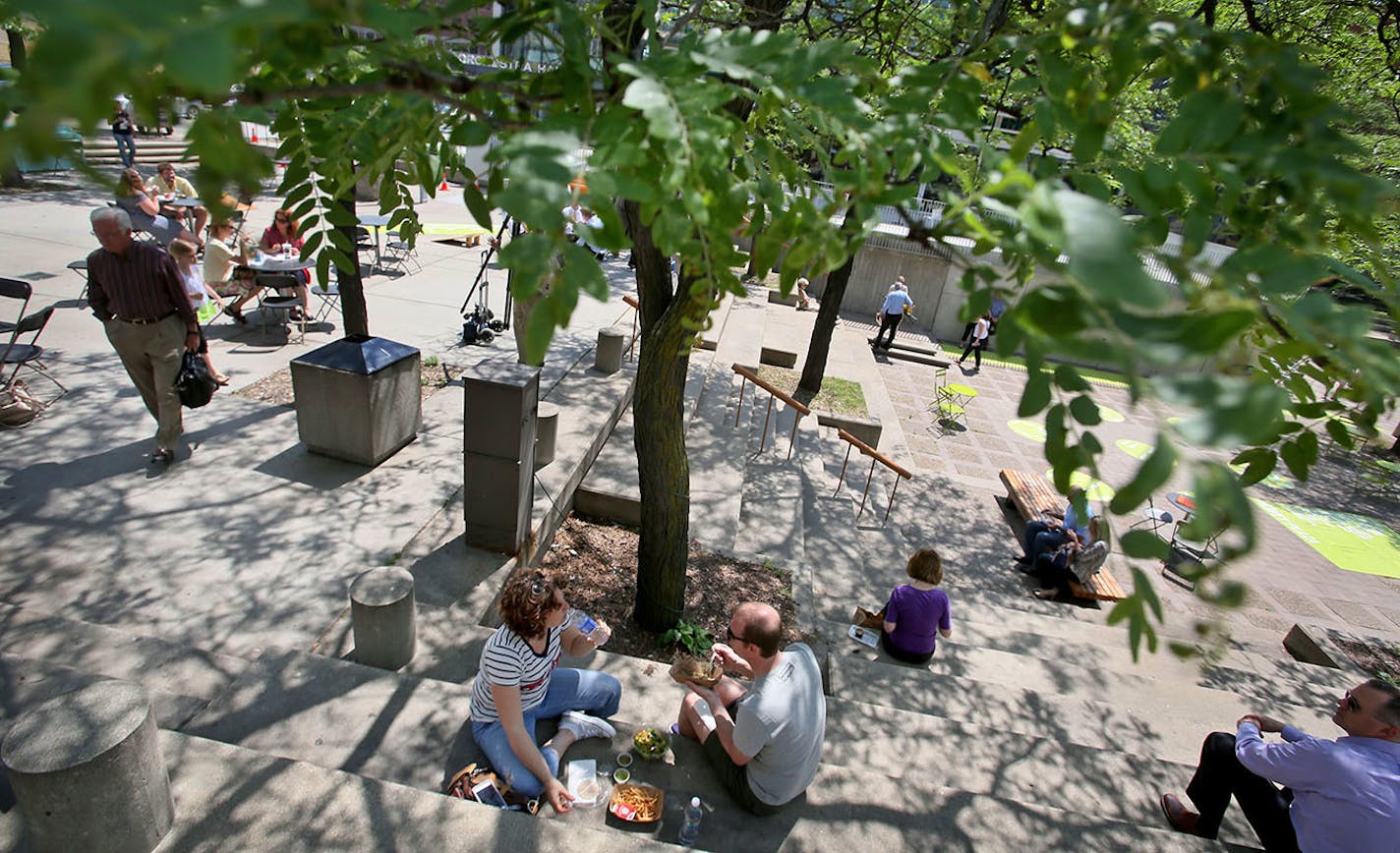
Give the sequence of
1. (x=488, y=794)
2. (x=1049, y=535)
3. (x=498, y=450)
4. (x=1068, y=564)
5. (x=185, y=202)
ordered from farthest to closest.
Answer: (x=185, y=202) < (x=1049, y=535) < (x=1068, y=564) < (x=498, y=450) < (x=488, y=794)

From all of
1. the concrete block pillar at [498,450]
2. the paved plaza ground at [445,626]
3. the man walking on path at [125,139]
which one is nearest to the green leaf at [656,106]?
the paved plaza ground at [445,626]

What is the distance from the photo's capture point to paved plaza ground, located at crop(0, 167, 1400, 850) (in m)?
3.39

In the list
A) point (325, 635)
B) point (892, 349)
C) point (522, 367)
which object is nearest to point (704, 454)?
point (522, 367)

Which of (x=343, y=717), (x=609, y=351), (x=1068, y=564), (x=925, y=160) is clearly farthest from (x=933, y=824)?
(x=609, y=351)

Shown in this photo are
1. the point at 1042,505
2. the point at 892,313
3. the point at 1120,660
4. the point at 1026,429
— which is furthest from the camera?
the point at 892,313

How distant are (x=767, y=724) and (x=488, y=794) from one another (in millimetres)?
1332

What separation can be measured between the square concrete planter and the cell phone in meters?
3.70

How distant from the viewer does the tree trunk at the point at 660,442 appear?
15.2ft

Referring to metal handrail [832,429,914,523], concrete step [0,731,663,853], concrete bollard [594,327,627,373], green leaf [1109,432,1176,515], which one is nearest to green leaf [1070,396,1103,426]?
green leaf [1109,432,1176,515]

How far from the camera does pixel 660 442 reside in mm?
4914

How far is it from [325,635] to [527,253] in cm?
391

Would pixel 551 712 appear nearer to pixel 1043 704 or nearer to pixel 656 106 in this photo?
pixel 656 106

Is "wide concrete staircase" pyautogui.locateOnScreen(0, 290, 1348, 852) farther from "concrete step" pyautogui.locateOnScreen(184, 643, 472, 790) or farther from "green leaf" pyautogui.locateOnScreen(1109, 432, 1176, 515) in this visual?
"green leaf" pyautogui.locateOnScreen(1109, 432, 1176, 515)

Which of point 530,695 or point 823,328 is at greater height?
point 823,328
